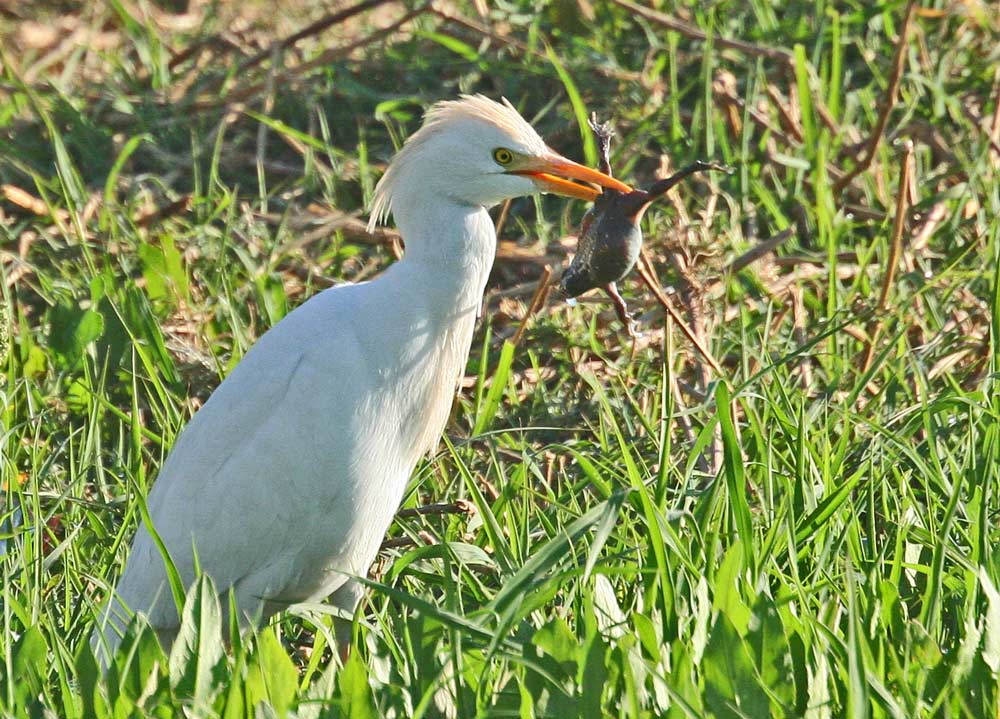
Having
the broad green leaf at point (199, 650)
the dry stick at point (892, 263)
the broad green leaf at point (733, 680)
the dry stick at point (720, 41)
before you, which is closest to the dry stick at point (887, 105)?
the dry stick at point (892, 263)

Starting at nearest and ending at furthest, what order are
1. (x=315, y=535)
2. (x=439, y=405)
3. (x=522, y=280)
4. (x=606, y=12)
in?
(x=315, y=535), (x=439, y=405), (x=522, y=280), (x=606, y=12)

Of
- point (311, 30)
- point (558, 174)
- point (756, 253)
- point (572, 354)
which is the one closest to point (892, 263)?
point (756, 253)

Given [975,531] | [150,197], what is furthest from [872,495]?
[150,197]

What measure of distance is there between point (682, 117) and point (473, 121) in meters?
2.15

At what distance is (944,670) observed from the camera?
2.20 m

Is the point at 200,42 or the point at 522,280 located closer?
the point at 522,280

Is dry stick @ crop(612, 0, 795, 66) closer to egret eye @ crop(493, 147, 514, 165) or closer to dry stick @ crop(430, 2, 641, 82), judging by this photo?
dry stick @ crop(430, 2, 641, 82)

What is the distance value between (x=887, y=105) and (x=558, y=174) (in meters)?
1.61

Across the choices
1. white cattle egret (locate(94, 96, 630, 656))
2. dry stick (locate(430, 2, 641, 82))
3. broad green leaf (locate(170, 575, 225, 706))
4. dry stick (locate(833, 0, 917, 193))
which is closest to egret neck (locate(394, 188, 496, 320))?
white cattle egret (locate(94, 96, 630, 656))

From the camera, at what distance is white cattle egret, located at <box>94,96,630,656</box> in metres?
2.95

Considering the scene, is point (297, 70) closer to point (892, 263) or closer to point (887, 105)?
point (887, 105)

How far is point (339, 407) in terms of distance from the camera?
116 inches

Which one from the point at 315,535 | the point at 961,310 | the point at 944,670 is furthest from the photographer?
→ the point at 961,310

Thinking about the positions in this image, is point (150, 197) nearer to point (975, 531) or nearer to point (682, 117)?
point (682, 117)
